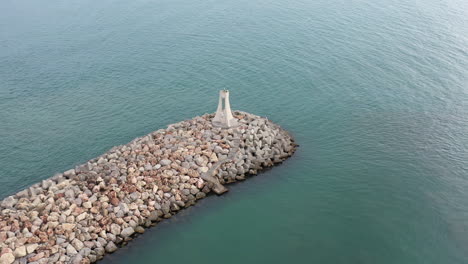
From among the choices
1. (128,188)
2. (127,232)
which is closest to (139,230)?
(127,232)

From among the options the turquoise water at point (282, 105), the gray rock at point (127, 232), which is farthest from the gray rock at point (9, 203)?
the gray rock at point (127, 232)

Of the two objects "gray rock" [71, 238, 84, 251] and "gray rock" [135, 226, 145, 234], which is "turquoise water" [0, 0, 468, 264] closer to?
"gray rock" [135, 226, 145, 234]

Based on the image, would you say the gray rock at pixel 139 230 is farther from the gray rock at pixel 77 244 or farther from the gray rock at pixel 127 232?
the gray rock at pixel 77 244

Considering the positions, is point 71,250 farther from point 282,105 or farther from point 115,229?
point 282,105

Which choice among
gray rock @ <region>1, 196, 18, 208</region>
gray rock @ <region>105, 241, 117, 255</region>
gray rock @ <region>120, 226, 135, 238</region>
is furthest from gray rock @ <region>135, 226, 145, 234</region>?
gray rock @ <region>1, 196, 18, 208</region>

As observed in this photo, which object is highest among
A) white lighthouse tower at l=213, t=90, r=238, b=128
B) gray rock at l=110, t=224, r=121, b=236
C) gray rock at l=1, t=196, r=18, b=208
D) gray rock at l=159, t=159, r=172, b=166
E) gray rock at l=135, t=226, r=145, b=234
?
white lighthouse tower at l=213, t=90, r=238, b=128
